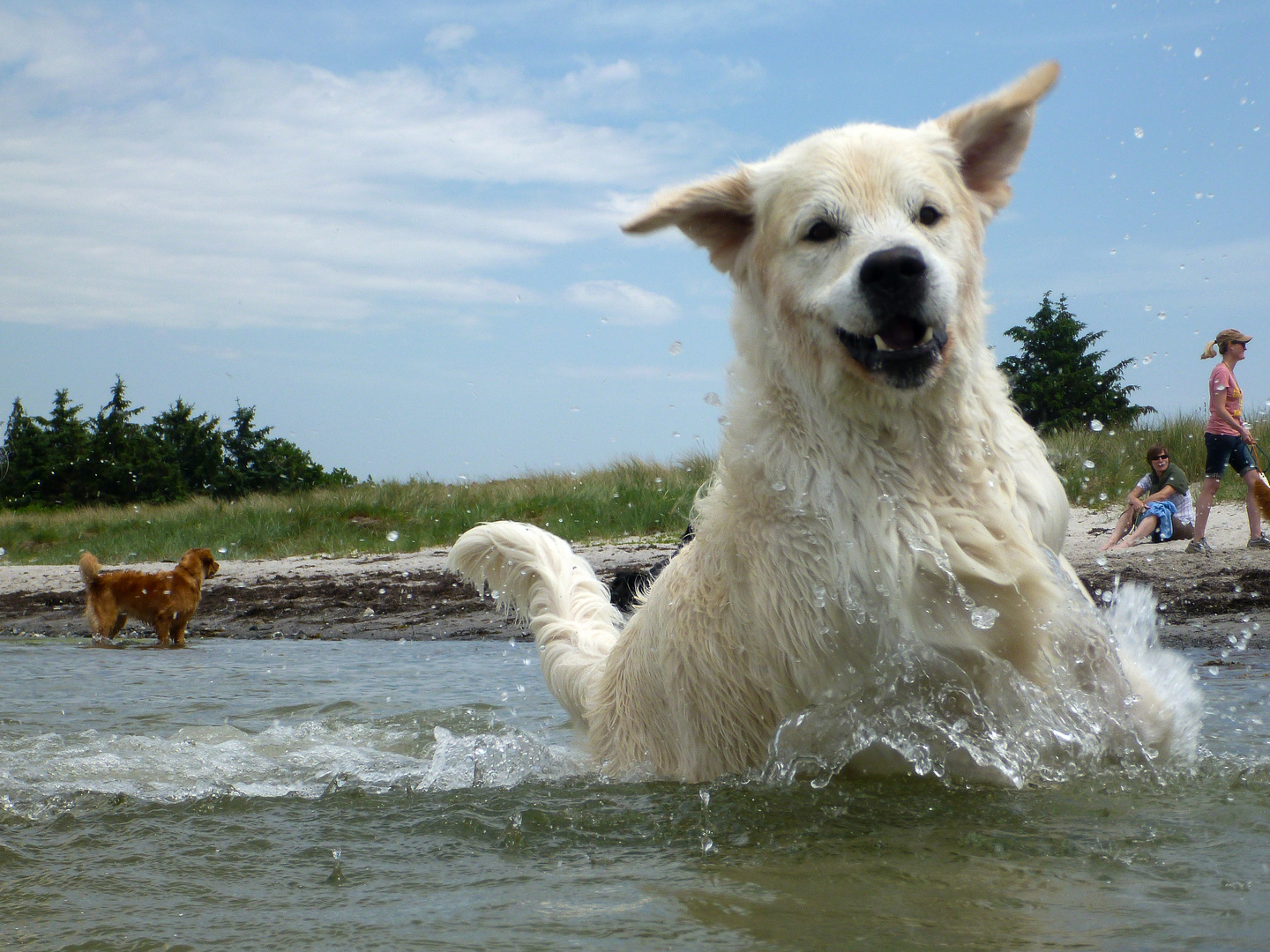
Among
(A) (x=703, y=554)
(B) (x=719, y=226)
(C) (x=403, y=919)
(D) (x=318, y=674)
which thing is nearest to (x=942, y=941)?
(C) (x=403, y=919)

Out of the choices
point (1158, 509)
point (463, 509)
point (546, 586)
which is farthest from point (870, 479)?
point (463, 509)

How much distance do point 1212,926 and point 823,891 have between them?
0.74 metres

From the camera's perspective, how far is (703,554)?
10.7ft

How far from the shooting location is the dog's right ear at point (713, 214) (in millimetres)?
3217

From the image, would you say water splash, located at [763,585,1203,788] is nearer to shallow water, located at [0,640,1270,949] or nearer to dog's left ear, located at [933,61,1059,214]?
shallow water, located at [0,640,1270,949]

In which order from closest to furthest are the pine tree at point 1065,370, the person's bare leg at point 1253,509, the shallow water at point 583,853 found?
the shallow water at point 583,853, the person's bare leg at point 1253,509, the pine tree at point 1065,370

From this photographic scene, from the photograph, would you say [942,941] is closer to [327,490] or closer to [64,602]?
[64,602]

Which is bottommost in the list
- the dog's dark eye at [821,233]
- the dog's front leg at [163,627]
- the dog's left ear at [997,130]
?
the dog's front leg at [163,627]

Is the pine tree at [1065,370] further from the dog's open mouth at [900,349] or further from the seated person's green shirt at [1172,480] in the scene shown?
the dog's open mouth at [900,349]

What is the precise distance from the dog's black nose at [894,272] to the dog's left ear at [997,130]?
673mm

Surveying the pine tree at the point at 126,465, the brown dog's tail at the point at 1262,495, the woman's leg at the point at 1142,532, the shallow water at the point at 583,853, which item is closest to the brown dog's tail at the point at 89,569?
the shallow water at the point at 583,853

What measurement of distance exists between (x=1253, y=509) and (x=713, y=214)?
7.96 m

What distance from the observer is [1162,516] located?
10.3 m

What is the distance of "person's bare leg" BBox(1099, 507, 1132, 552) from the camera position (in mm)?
9891
